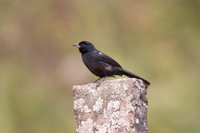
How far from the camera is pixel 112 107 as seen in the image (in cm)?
575

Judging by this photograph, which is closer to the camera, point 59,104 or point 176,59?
point 59,104

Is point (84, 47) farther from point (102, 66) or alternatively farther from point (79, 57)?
point (79, 57)

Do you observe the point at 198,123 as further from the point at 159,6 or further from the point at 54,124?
the point at 159,6

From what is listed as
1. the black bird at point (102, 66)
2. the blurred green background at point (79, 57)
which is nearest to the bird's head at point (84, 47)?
the black bird at point (102, 66)

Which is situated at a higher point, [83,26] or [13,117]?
[83,26]

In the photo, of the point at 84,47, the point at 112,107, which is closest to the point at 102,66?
the point at 84,47

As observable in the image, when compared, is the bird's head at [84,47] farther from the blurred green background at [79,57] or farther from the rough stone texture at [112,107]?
the blurred green background at [79,57]

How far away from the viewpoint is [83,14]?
737 inches

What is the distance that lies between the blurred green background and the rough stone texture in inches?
317

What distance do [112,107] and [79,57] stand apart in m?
10.6

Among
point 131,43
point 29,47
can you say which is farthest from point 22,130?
point 131,43

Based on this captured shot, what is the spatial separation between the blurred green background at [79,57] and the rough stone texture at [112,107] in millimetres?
8060

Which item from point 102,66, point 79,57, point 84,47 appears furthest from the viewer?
point 79,57

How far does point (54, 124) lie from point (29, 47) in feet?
13.6
